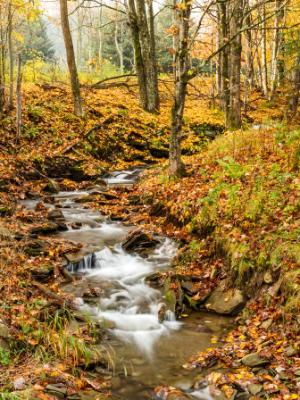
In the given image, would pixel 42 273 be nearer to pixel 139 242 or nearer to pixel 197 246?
pixel 139 242

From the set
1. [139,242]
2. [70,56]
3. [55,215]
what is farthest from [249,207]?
[70,56]

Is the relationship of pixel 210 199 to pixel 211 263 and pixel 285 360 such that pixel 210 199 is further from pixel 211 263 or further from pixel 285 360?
pixel 285 360

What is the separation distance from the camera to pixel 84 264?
26.7 ft

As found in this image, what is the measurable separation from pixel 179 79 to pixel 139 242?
3916mm

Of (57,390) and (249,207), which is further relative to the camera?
(249,207)

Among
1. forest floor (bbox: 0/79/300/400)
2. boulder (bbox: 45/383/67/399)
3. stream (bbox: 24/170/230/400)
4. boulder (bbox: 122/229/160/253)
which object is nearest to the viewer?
boulder (bbox: 45/383/67/399)

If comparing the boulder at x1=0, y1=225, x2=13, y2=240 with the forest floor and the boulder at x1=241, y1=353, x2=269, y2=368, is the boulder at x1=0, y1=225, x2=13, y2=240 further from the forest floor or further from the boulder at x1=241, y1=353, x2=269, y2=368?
the boulder at x1=241, y1=353, x2=269, y2=368

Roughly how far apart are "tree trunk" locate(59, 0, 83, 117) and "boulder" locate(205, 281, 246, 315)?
11.7m

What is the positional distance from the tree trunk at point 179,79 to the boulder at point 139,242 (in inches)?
90.4

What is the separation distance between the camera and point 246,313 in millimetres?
6305

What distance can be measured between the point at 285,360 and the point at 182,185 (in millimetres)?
5751

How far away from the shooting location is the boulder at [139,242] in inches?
351

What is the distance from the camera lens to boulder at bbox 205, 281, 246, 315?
6.50m

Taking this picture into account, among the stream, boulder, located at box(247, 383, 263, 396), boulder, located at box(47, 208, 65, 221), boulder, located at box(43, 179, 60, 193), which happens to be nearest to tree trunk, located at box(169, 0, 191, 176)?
the stream
